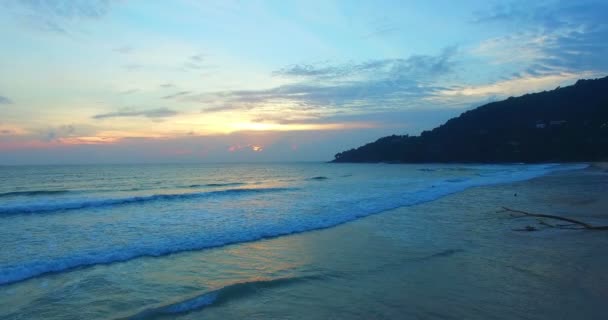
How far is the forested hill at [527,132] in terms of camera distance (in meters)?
92.3

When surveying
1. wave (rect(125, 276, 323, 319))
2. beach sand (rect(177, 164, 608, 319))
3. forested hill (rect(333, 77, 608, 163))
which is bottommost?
beach sand (rect(177, 164, 608, 319))

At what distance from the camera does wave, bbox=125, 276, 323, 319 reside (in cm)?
567

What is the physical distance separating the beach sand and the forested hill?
95.4 metres

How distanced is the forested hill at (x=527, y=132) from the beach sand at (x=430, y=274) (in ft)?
313

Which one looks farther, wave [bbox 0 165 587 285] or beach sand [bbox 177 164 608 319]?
wave [bbox 0 165 587 285]

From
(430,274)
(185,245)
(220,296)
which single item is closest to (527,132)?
(430,274)

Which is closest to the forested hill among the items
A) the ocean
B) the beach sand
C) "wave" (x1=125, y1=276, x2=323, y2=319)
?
the beach sand

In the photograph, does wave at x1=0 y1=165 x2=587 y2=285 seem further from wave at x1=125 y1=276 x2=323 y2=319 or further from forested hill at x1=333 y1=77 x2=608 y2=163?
forested hill at x1=333 y1=77 x2=608 y2=163

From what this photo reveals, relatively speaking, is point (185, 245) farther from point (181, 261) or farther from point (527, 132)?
point (527, 132)

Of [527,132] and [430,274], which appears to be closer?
[430,274]

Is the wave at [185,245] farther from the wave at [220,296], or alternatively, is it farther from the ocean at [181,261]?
the wave at [220,296]

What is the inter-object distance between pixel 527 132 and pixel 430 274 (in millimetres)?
113887

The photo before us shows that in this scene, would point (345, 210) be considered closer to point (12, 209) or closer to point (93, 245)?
point (93, 245)

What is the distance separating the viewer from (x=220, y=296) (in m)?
6.27
